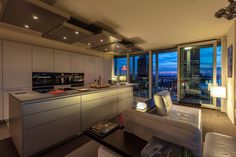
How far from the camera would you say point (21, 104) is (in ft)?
5.80

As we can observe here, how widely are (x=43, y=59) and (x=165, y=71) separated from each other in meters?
5.47

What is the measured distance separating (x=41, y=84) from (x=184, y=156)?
4.61 m

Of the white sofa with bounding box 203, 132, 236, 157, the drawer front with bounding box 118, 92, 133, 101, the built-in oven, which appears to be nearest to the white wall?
the built-in oven

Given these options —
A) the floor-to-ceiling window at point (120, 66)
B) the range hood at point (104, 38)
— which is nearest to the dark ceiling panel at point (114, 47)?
the range hood at point (104, 38)

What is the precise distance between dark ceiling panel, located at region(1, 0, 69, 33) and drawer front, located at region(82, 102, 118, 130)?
6.82 feet

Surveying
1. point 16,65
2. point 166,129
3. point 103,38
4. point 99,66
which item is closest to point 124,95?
point 103,38

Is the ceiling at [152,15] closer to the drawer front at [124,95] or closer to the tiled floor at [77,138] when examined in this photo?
the drawer front at [124,95]

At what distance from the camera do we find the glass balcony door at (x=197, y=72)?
183 inches

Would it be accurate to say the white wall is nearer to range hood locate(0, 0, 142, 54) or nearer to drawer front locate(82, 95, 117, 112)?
range hood locate(0, 0, 142, 54)

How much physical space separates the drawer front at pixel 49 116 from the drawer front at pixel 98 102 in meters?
0.17

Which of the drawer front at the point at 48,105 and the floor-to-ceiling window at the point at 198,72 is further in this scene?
the floor-to-ceiling window at the point at 198,72

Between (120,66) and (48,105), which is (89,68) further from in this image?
(48,105)

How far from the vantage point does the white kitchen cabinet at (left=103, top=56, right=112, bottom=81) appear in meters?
6.55

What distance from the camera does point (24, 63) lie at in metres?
3.69
